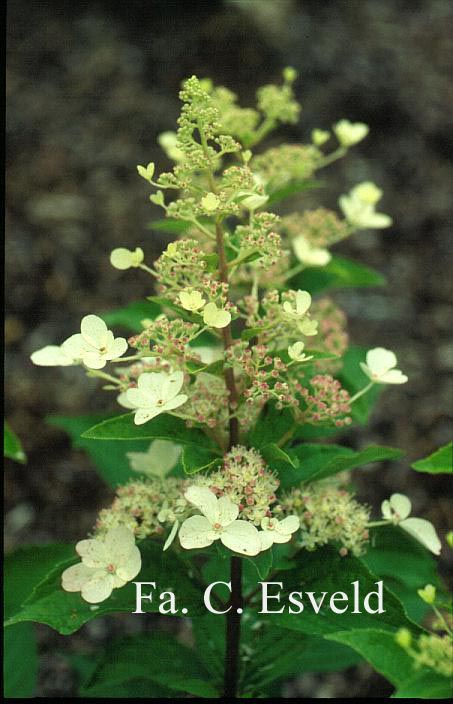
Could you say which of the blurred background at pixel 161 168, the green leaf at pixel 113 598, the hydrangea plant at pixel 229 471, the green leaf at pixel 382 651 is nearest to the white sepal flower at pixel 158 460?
the hydrangea plant at pixel 229 471

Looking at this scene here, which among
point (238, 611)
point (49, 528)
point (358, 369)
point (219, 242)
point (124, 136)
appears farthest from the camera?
point (124, 136)

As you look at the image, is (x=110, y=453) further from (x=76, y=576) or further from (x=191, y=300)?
(x=191, y=300)

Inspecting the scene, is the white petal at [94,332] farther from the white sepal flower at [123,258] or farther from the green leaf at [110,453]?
the green leaf at [110,453]

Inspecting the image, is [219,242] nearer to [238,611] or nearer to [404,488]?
[238,611]

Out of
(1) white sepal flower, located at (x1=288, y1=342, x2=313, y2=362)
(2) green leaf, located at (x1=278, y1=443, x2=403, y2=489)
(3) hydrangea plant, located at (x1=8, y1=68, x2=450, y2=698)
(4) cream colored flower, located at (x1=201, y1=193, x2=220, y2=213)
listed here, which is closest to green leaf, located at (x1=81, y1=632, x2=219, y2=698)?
(3) hydrangea plant, located at (x1=8, y1=68, x2=450, y2=698)

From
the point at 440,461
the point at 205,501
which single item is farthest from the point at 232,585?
the point at 440,461

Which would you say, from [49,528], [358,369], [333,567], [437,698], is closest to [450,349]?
[358,369]

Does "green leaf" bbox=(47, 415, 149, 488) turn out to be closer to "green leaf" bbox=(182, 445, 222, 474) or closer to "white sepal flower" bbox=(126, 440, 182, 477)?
"white sepal flower" bbox=(126, 440, 182, 477)
